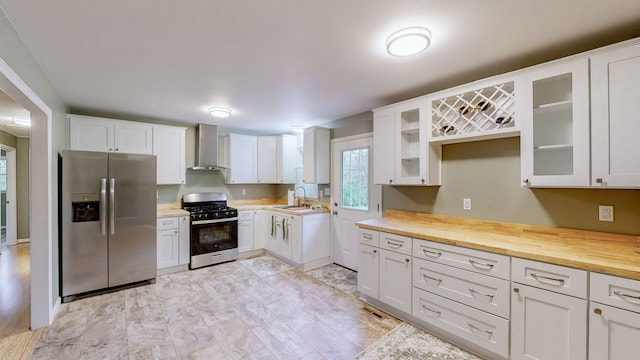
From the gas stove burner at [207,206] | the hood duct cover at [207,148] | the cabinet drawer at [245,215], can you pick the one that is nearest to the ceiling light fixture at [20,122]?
the hood duct cover at [207,148]

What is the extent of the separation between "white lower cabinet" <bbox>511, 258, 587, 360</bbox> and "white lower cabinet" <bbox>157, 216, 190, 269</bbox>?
4.03m

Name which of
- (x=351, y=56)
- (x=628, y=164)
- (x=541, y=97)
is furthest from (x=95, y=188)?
(x=628, y=164)

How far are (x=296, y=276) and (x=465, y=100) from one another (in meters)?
3.03

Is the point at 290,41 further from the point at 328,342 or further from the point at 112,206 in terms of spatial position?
the point at 112,206

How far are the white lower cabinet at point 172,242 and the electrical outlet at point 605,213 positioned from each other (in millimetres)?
4650

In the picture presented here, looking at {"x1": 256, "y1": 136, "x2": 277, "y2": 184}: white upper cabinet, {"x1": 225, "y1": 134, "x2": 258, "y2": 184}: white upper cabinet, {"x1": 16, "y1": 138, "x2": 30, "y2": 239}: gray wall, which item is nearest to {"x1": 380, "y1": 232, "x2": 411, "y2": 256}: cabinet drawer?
{"x1": 256, "y1": 136, "x2": 277, "y2": 184}: white upper cabinet

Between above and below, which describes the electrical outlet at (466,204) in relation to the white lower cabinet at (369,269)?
above

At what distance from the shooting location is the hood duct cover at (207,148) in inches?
176

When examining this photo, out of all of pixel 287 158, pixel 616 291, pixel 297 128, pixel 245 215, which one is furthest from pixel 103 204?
pixel 616 291

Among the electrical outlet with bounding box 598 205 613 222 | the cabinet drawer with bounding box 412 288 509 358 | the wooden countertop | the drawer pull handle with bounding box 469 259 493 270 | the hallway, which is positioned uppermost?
the electrical outlet with bounding box 598 205 613 222

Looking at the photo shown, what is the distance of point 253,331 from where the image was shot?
2408mm

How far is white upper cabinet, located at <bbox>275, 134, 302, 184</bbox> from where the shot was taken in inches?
199

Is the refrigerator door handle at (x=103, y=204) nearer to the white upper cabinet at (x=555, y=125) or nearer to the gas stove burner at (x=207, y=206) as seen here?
the gas stove burner at (x=207, y=206)

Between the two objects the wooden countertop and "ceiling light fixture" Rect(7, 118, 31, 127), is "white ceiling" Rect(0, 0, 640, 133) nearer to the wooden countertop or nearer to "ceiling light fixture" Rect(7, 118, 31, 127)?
the wooden countertop
